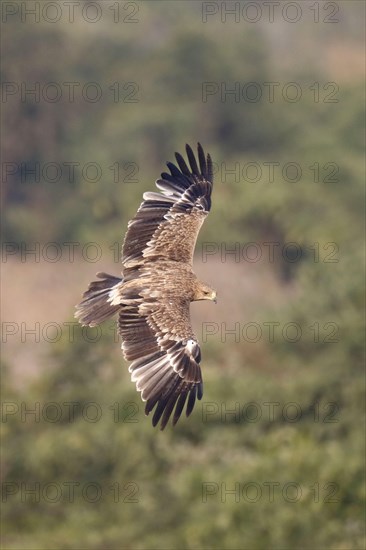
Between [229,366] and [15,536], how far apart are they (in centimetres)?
614

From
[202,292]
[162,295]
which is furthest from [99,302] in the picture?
[202,292]

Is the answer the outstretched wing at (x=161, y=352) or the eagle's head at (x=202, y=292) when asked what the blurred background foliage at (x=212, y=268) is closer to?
the eagle's head at (x=202, y=292)

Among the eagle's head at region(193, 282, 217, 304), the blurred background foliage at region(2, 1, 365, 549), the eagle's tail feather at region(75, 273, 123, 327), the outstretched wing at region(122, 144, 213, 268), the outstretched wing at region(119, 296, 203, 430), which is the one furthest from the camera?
the blurred background foliage at region(2, 1, 365, 549)

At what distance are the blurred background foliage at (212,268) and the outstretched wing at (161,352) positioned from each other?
10.3 metres

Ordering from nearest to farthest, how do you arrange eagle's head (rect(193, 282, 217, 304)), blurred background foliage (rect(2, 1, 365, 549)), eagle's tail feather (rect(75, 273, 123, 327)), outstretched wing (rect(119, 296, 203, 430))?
1. outstretched wing (rect(119, 296, 203, 430))
2. eagle's tail feather (rect(75, 273, 123, 327))
3. eagle's head (rect(193, 282, 217, 304))
4. blurred background foliage (rect(2, 1, 365, 549))

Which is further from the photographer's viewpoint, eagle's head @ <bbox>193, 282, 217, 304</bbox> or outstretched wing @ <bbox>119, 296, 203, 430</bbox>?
eagle's head @ <bbox>193, 282, 217, 304</bbox>

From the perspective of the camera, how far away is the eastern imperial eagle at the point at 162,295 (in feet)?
33.7

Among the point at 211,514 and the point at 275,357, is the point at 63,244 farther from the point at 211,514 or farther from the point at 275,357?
the point at 211,514


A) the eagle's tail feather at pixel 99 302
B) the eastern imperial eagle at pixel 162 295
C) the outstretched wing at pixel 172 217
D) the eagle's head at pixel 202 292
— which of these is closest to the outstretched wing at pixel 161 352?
the eastern imperial eagle at pixel 162 295

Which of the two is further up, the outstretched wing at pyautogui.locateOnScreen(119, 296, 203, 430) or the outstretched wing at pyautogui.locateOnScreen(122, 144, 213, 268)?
the outstretched wing at pyautogui.locateOnScreen(122, 144, 213, 268)

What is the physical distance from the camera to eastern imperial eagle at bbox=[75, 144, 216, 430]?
10.3 metres

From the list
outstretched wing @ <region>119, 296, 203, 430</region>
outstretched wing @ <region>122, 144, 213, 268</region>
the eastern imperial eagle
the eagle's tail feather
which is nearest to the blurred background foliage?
outstretched wing @ <region>122, 144, 213, 268</region>

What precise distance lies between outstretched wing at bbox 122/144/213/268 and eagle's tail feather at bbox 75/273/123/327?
0.33 meters

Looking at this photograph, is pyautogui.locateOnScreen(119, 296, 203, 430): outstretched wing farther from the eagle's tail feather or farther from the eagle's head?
the eagle's head
